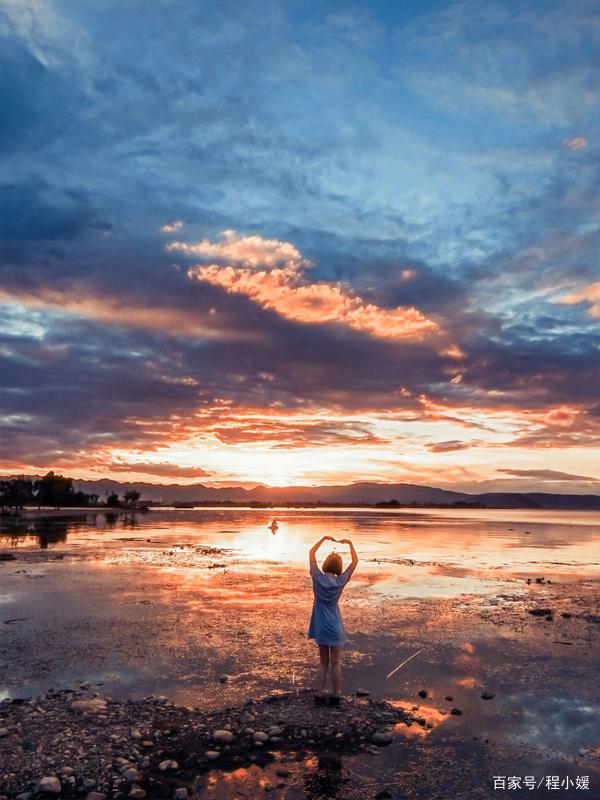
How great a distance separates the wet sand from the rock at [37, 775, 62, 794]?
2161 mm

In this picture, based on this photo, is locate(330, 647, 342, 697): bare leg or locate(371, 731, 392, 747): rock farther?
locate(330, 647, 342, 697): bare leg

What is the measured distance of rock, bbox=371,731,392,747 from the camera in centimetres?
1020

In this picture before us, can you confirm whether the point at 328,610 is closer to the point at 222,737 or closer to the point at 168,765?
the point at 222,737

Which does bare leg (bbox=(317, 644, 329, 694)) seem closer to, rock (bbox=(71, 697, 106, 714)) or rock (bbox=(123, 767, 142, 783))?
rock (bbox=(71, 697, 106, 714))

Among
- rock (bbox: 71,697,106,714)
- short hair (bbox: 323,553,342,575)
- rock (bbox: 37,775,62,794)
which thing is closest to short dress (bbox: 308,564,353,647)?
short hair (bbox: 323,553,342,575)

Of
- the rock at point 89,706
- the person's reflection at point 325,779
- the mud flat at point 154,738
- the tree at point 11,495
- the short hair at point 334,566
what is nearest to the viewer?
the person's reflection at point 325,779

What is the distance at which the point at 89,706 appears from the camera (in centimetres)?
1134

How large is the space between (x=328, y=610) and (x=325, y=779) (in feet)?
12.1

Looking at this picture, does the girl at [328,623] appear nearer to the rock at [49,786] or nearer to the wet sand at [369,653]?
the wet sand at [369,653]

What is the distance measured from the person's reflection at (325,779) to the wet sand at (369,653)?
0.10ft

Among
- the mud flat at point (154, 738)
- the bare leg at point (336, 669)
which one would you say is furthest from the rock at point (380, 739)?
the bare leg at point (336, 669)

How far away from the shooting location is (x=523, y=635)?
18.5 metres

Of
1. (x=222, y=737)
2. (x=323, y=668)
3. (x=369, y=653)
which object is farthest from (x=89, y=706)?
(x=369, y=653)

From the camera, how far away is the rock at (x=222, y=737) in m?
10.1
